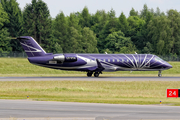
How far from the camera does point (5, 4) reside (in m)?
115

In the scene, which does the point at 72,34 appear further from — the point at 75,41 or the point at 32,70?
the point at 32,70

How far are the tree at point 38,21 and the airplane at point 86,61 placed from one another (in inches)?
2266

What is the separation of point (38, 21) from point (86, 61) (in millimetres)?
60336

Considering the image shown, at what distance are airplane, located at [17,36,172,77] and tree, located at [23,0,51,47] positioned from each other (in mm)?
57553

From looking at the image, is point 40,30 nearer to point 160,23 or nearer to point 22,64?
point 22,64

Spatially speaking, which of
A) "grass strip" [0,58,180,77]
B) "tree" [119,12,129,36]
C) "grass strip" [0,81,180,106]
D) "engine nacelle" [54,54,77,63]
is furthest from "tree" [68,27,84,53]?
"grass strip" [0,81,180,106]

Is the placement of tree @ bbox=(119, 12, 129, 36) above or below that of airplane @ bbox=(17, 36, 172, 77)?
above

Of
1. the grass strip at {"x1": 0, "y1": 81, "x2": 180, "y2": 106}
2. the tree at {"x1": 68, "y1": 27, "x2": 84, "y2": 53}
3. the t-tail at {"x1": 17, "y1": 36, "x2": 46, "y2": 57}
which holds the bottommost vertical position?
the grass strip at {"x1": 0, "y1": 81, "x2": 180, "y2": 106}

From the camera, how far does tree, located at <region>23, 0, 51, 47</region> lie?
10619cm

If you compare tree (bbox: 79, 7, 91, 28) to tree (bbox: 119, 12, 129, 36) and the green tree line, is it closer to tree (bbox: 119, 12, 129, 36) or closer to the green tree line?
the green tree line

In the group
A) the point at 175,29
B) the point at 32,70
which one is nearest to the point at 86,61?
the point at 32,70

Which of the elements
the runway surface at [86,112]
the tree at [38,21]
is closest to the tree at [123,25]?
the tree at [38,21]

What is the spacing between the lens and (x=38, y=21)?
4178 inches

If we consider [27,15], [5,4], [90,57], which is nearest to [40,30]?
[27,15]
